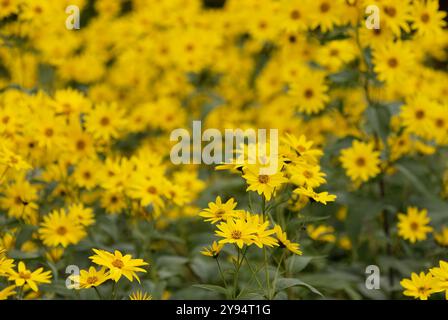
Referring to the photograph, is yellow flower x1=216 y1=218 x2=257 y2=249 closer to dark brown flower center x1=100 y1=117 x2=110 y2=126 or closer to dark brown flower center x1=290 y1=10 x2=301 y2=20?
dark brown flower center x1=100 y1=117 x2=110 y2=126

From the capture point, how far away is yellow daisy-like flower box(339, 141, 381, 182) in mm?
3738

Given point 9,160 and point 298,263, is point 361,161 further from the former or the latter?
point 9,160

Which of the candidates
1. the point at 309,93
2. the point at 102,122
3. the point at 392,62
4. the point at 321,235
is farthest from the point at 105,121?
the point at 392,62

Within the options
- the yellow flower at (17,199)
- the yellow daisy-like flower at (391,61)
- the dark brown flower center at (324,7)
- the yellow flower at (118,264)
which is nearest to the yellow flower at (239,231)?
the yellow flower at (118,264)

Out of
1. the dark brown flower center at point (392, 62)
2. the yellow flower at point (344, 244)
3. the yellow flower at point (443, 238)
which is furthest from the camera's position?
the yellow flower at point (344, 244)

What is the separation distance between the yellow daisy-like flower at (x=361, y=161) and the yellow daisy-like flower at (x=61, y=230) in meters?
1.46

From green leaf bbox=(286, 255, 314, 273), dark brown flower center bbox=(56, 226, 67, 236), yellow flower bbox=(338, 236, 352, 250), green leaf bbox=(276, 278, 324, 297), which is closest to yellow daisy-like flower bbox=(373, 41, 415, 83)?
yellow flower bbox=(338, 236, 352, 250)

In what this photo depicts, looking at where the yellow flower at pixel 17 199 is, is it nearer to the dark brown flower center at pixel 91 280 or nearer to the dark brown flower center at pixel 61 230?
the dark brown flower center at pixel 61 230

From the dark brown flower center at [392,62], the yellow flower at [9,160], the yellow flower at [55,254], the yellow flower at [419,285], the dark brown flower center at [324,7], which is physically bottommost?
the yellow flower at [419,285]

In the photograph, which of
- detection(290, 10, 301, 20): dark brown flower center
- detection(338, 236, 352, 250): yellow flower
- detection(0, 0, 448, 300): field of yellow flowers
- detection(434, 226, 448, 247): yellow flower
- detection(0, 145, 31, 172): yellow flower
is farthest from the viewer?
detection(338, 236, 352, 250): yellow flower

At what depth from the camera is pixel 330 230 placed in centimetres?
431

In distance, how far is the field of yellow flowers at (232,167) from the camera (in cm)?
282

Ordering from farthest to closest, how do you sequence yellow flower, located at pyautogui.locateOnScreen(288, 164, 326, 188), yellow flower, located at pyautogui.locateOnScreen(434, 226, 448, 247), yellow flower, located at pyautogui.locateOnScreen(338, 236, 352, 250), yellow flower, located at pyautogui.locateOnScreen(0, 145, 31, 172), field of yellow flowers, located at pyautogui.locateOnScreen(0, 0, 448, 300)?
1. yellow flower, located at pyautogui.locateOnScreen(338, 236, 352, 250)
2. yellow flower, located at pyautogui.locateOnScreen(434, 226, 448, 247)
3. yellow flower, located at pyautogui.locateOnScreen(0, 145, 31, 172)
4. field of yellow flowers, located at pyautogui.locateOnScreen(0, 0, 448, 300)
5. yellow flower, located at pyautogui.locateOnScreen(288, 164, 326, 188)
